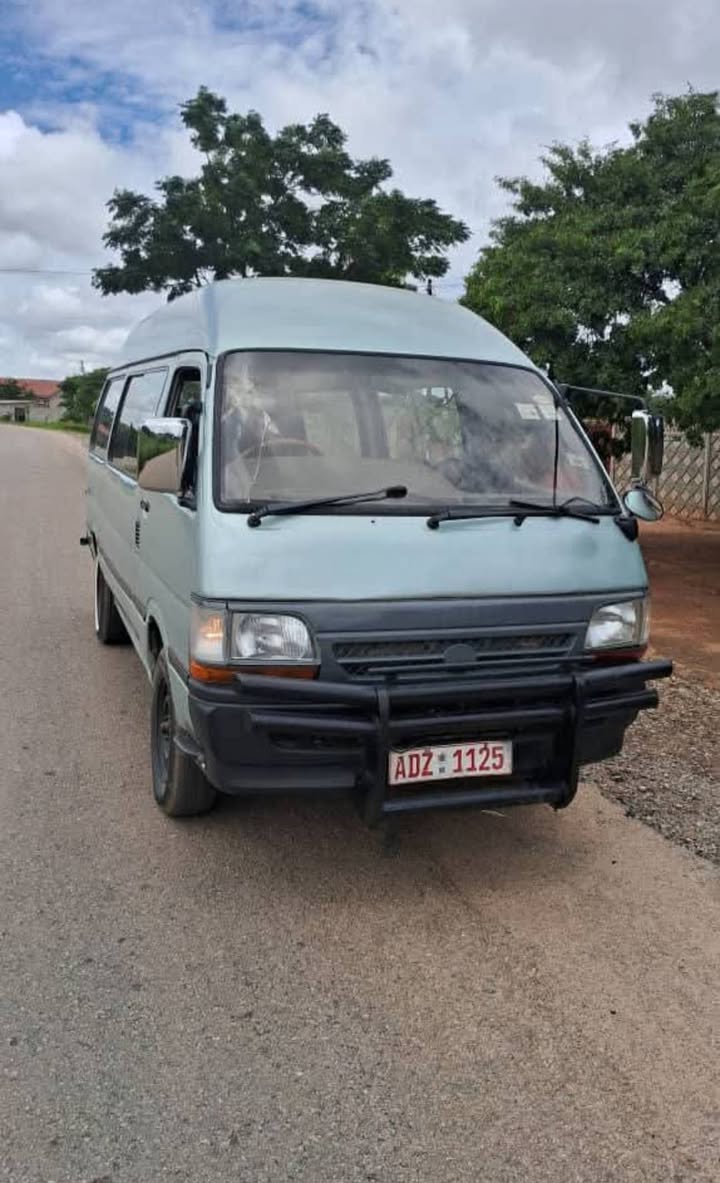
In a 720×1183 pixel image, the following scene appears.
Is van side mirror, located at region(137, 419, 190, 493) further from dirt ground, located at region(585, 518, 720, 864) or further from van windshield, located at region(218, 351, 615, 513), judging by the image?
dirt ground, located at region(585, 518, 720, 864)

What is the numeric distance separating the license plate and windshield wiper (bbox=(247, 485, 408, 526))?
2.97ft

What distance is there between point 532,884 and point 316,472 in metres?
1.77

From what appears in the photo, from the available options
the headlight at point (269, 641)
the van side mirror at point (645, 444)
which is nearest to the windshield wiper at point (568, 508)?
the van side mirror at point (645, 444)

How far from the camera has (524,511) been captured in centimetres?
366

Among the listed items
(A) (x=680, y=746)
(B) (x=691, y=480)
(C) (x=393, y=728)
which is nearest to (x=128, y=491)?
(C) (x=393, y=728)

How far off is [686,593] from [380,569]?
7467mm

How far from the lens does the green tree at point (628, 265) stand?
8789 millimetres

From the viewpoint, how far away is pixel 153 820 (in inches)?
165

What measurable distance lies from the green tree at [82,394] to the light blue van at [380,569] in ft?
195

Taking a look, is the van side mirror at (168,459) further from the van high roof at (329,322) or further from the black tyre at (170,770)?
the black tyre at (170,770)

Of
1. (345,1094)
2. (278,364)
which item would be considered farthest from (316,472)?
(345,1094)

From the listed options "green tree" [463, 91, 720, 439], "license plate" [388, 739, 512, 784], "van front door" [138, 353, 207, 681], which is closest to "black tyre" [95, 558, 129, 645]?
"van front door" [138, 353, 207, 681]

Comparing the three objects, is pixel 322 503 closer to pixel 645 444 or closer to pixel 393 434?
pixel 393 434

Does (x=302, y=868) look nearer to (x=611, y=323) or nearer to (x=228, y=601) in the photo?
(x=228, y=601)
